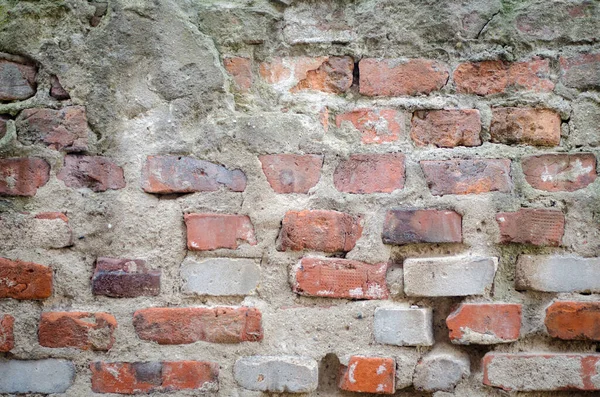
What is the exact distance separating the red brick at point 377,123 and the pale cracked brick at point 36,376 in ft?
2.38

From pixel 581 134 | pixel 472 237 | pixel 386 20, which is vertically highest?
pixel 386 20

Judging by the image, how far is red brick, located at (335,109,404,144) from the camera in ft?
3.59

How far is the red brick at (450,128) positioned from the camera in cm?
109

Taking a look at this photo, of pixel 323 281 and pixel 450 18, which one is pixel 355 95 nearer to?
pixel 450 18

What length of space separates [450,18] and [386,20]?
13cm

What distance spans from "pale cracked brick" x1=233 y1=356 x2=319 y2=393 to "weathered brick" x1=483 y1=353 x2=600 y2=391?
334mm

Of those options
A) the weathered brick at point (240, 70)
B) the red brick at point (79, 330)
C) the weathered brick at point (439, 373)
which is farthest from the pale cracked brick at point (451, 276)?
the red brick at point (79, 330)

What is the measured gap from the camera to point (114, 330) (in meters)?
1.08

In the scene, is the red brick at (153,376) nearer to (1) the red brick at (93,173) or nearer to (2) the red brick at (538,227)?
(1) the red brick at (93,173)

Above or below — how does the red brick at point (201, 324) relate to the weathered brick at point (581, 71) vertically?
below

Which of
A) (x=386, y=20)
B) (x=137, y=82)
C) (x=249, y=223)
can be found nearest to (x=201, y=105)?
(x=137, y=82)

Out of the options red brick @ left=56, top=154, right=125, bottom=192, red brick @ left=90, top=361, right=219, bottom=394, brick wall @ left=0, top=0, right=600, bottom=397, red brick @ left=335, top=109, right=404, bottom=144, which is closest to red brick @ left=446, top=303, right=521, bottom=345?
brick wall @ left=0, top=0, right=600, bottom=397

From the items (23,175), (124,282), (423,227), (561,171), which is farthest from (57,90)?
(561,171)

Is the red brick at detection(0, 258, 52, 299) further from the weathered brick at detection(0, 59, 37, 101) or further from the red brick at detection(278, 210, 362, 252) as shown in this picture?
the red brick at detection(278, 210, 362, 252)
